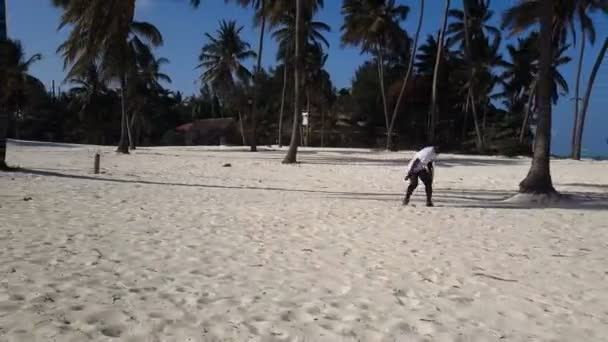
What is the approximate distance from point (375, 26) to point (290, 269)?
29.1 metres

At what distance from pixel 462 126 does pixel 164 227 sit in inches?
1700

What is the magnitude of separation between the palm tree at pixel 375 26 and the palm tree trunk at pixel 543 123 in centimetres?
2115

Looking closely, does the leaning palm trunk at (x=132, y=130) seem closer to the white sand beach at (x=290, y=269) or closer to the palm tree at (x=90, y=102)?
the palm tree at (x=90, y=102)

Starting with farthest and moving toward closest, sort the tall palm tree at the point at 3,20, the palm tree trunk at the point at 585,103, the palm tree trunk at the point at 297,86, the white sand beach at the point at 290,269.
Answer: the palm tree trunk at the point at 585,103
the palm tree trunk at the point at 297,86
the tall palm tree at the point at 3,20
the white sand beach at the point at 290,269

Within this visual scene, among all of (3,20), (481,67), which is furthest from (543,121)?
(481,67)

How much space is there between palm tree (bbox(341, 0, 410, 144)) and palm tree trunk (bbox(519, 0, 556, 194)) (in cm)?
2115

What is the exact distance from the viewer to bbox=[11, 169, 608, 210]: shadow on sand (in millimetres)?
9492

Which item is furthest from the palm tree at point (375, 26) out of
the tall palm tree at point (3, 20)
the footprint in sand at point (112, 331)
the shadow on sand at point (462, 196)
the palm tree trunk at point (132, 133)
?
the footprint in sand at point (112, 331)

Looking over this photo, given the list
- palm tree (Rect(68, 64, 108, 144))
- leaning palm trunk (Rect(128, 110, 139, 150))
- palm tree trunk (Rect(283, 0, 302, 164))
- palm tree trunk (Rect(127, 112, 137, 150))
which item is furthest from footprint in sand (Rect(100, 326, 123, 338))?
palm tree (Rect(68, 64, 108, 144))

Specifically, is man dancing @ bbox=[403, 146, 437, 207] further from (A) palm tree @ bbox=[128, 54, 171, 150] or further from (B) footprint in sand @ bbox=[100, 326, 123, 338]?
(A) palm tree @ bbox=[128, 54, 171, 150]

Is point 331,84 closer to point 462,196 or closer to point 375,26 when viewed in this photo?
point 375,26

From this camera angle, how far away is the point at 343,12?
34.1 metres

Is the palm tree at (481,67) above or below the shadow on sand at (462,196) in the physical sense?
above

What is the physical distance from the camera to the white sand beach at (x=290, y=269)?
10.3 ft
